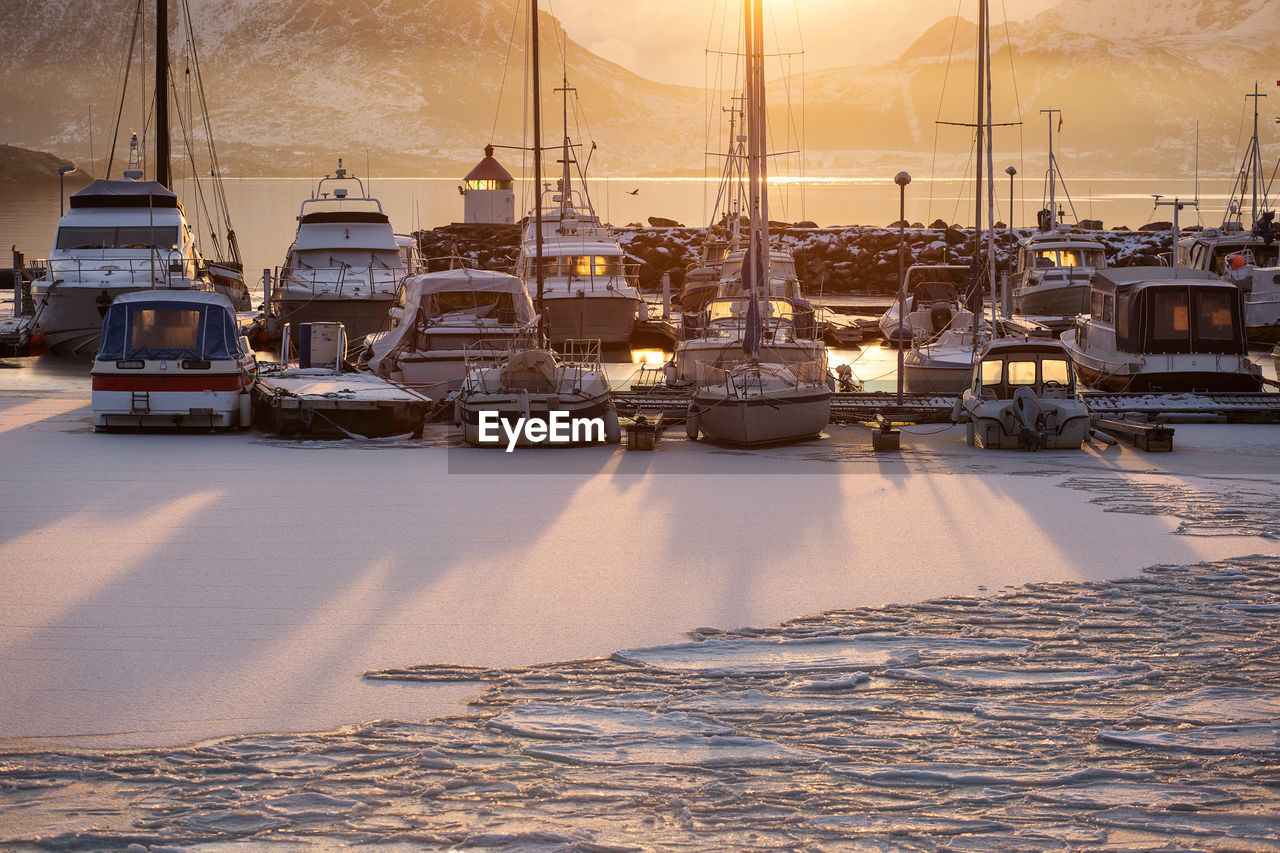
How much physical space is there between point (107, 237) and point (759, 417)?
1742 cm

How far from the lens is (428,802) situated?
20.8 feet

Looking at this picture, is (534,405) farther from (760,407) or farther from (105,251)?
(105,251)

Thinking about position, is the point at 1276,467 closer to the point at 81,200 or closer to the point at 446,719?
the point at 446,719

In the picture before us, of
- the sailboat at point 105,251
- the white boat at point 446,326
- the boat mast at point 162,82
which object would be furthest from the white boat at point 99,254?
the white boat at point 446,326

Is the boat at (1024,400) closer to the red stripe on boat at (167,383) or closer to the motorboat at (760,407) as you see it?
the motorboat at (760,407)

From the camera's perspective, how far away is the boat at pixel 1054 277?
33344 millimetres

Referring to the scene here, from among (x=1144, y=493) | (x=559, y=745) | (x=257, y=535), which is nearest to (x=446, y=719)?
(x=559, y=745)

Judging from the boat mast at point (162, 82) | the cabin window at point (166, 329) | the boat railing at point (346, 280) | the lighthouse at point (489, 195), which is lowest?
the cabin window at point (166, 329)

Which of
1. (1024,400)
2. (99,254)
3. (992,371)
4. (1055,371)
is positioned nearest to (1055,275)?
(992,371)

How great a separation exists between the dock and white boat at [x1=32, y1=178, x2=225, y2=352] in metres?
11.2

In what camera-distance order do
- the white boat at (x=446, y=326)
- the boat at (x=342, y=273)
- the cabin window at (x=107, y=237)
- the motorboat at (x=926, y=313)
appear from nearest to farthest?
the white boat at (x=446, y=326), the cabin window at (x=107, y=237), the boat at (x=342, y=273), the motorboat at (x=926, y=313)

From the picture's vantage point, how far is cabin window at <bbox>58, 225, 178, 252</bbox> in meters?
29.2

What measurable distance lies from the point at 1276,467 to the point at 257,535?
10632 mm

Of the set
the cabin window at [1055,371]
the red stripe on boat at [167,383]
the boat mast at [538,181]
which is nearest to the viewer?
the red stripe on boat at [167,383]
